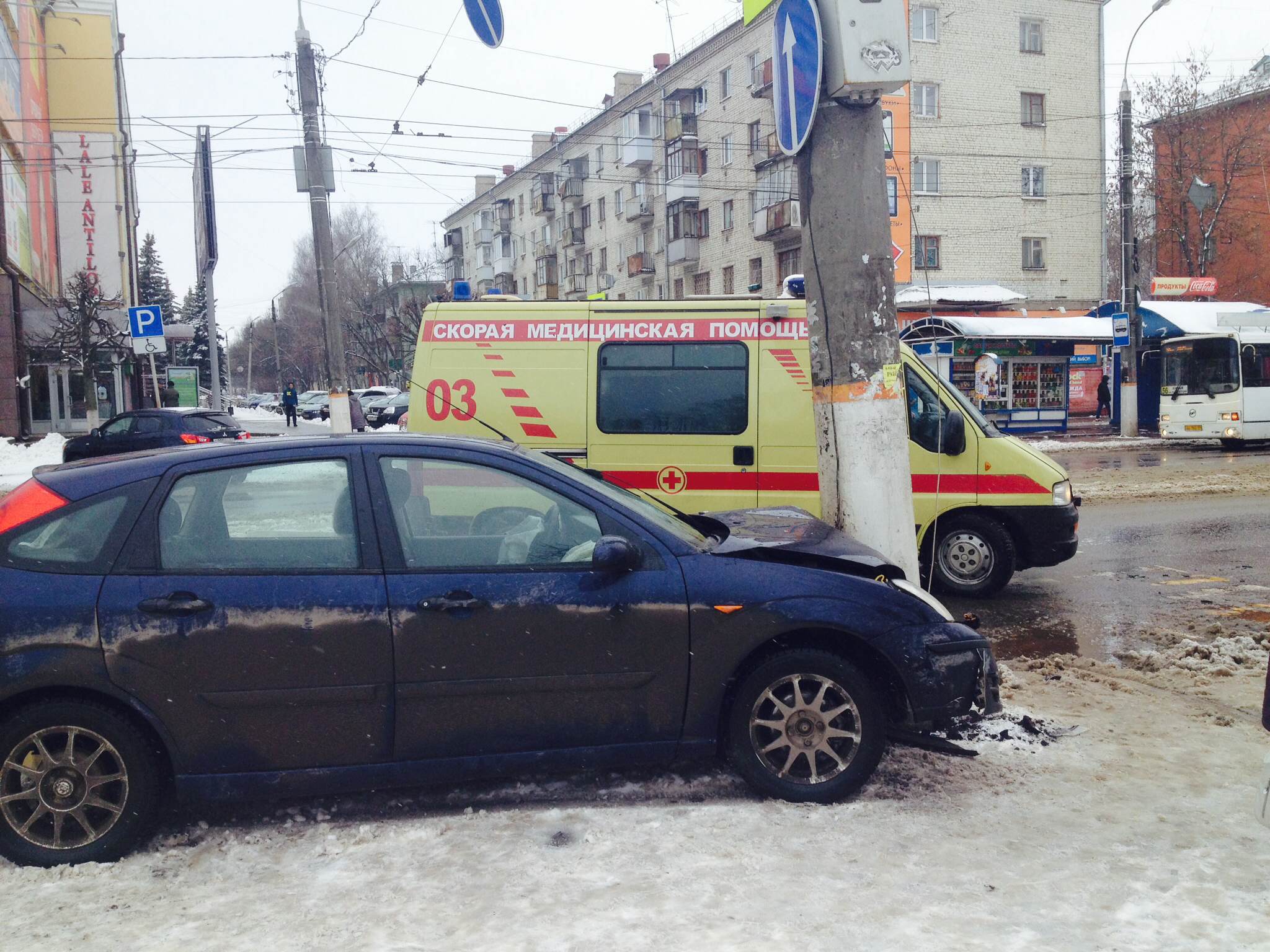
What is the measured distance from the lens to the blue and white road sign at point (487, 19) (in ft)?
43.9

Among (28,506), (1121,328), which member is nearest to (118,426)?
(28,506)

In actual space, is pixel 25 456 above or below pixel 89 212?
below

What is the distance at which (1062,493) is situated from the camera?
27.4 ft

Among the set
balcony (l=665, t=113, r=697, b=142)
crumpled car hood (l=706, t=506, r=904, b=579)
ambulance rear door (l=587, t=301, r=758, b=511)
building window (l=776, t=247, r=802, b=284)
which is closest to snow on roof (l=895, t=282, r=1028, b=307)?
building window (l=776, t=247, r=802, b=284)

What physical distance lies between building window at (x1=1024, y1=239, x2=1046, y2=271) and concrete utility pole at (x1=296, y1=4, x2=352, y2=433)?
29991 mm

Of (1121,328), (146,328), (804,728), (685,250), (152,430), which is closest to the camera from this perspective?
(804,728)

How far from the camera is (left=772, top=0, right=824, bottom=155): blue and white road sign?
5.45 m

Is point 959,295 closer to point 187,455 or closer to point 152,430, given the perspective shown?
point 152,430

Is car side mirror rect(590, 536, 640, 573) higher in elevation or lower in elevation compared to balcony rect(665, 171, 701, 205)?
lower

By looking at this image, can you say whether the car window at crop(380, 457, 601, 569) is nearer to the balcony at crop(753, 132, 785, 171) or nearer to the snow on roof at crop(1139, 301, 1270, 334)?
the snow on roof at crop(1139, 301, 1270, 334)

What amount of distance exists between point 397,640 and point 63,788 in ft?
4.09

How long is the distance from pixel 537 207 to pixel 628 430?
5707 centimetres

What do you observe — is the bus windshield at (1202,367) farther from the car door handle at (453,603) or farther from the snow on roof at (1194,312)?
the car door handle at (453,603)

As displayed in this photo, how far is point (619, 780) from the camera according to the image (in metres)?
4.51
